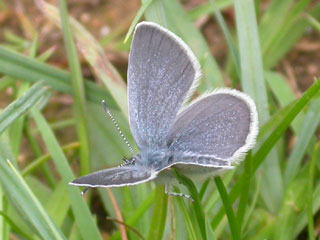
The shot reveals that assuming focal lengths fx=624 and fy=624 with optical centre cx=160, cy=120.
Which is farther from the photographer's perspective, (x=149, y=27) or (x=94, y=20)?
(x=94, y=20)

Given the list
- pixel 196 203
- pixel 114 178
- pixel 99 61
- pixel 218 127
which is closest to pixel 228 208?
pixel 196 203

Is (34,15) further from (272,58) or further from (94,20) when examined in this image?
(272,58)

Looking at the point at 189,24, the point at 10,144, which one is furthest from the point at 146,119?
the point at 189,24

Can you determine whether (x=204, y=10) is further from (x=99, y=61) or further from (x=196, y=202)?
(x=196, y=202)

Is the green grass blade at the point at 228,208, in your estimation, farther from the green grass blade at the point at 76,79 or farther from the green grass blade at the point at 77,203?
the green grass blade at the point at 76,79

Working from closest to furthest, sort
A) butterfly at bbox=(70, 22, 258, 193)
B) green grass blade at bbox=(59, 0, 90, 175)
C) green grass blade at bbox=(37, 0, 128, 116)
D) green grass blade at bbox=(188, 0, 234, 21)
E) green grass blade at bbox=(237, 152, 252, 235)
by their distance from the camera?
1. butterfly at bbox=(70, 22, 258, 193)
2. green grass blade at bbox=(237, 152, 252, 235)
3. green grass blade at bbox=(37, 0, 128, 116)
4. green grass blade at bbox=(59, 0, 90, 175)
5. green grass blade at bbox=(188, 0, 234, 21)

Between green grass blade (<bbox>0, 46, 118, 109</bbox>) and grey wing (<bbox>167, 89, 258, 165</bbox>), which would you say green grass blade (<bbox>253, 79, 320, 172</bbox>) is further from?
green grass blade (<bbox>0, 46, 118, 109</bbox>)

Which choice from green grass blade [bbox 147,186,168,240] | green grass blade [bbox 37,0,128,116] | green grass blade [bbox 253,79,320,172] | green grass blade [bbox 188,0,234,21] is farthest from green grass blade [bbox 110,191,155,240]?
green grass blade [bbox 188,0,234,21]
